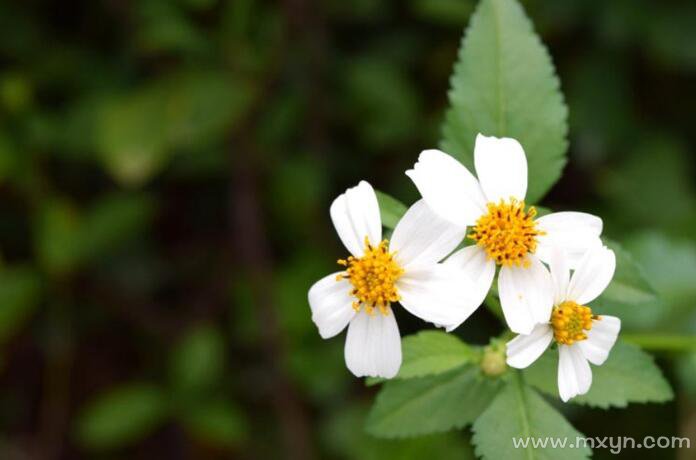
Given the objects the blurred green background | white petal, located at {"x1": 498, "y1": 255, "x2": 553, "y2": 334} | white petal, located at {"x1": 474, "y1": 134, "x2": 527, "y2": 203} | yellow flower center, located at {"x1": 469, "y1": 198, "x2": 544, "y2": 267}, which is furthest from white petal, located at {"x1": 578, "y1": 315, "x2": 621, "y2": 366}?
the blurred green background

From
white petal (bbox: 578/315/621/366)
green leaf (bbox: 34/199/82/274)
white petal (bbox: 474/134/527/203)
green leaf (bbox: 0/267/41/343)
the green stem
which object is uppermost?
green leaf (bbox: 34/199/82/274)

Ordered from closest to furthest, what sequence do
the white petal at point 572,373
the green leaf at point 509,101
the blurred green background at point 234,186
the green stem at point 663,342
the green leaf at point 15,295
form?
1. the white petal at point 572,373
2. the green leaf at point 509,101
3. the green stem at point 663,342
4. the blurred green background at point 234,186
5. the green leaf at point 15,295

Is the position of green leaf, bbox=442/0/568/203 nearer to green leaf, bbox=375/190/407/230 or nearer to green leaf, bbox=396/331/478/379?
green leaf, bbox=375/190/407/230

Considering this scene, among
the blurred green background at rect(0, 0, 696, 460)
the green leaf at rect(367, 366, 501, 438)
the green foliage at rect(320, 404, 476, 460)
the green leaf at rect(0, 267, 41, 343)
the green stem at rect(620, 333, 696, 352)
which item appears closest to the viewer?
the green leaf at rect(367, 366, 501, 438)

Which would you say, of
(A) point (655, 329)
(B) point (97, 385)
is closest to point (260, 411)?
(B) point (97, 385)

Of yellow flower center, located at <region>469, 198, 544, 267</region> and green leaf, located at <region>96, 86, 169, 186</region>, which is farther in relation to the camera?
green leaf, located at <region>96, 86, 169, 186</region>

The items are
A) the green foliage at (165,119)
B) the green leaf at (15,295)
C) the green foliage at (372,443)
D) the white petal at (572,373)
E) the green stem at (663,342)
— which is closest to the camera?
the white petal at (572,373)

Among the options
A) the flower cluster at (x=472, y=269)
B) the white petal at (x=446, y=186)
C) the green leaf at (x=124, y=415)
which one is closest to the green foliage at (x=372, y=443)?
the green leaf at (x=124, y=415)

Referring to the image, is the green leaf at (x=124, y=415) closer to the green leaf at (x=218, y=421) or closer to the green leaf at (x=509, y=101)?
the green leaf at (x=218, y=421)
